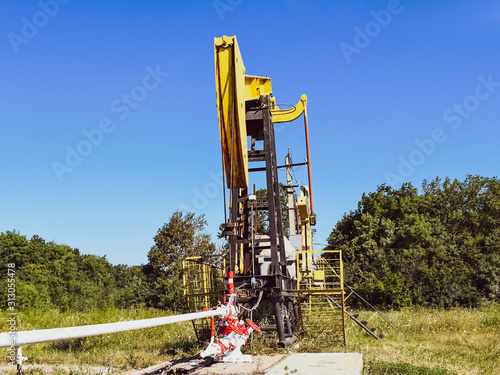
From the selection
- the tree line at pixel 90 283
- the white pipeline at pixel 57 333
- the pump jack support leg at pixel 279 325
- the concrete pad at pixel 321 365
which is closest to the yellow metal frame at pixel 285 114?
the pump jack support leg at pixel 279 325

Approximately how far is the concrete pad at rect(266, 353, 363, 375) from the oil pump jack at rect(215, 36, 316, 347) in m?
1.76

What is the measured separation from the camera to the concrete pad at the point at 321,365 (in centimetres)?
656

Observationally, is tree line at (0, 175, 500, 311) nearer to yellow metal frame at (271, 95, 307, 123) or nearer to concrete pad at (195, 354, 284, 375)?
yellow metal frame at (271, 95, 307, 123)

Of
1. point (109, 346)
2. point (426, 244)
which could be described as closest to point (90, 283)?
point (426, 244)

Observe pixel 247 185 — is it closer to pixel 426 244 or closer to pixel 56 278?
pixel 426 244

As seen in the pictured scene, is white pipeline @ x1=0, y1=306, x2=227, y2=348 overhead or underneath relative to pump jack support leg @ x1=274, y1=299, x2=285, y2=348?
overhead

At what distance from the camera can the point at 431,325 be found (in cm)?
1620

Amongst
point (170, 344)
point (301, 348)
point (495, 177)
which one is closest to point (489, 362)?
point (301, 348)

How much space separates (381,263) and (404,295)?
27.3ft

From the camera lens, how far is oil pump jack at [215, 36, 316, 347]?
386 inches

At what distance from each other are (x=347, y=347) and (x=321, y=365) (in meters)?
3.71

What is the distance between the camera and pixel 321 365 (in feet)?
23.1

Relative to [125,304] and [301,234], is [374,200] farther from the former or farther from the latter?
[301,234]

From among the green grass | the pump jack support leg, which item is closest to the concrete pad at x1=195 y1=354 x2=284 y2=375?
the pump jack support leg
